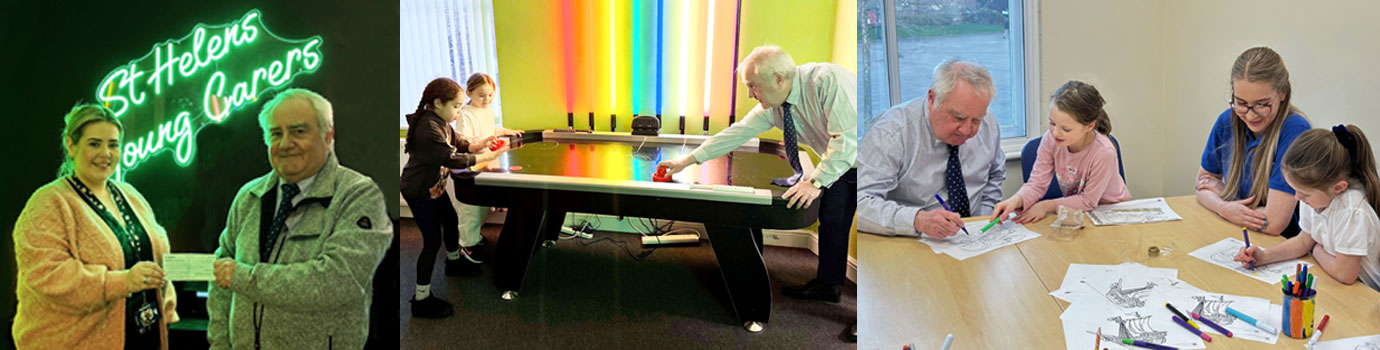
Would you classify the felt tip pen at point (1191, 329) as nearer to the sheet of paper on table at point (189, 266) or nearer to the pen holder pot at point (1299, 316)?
the pen holder pot at point (1299, 316)

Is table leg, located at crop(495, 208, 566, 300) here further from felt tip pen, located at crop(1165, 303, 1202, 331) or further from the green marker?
felt tip pen, located at crop(1165, 303, 1202, 331)

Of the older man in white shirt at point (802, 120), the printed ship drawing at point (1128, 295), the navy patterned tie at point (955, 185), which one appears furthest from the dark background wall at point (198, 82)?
the printed ship drawing at point (1128, 295)

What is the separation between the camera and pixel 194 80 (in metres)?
1.44

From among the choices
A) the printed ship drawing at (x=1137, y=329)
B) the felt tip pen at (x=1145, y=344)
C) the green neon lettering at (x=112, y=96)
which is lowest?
the felt tip pen at (x=1145, y=344)

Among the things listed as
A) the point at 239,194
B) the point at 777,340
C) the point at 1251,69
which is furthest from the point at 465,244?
the point at 1251,69

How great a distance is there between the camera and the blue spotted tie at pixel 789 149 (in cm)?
123

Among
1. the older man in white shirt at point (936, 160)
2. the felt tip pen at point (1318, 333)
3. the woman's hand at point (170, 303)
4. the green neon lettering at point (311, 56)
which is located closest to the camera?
the felt tip pen at point (1318, 333)

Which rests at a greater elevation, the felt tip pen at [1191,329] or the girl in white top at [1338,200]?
the girl in white top at [1338,200]

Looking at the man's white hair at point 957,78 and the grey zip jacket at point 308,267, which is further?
the grey zip jacket at point 308,267

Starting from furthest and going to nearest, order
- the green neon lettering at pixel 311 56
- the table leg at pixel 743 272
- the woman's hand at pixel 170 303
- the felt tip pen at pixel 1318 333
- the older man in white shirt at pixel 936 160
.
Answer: the woman's hand at pixel 170 303, the green neon lettering at pixel 311 56, the table leg at pixel 743 272, the older man in white shirt at pixel 936 160, the felt tip pen at pixel 1318 333

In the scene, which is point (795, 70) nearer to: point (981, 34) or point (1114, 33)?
point (981, 34)

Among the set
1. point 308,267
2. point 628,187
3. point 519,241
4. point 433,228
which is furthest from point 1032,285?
point 308,267

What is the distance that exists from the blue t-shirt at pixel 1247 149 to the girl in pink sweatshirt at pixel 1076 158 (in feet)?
0.38

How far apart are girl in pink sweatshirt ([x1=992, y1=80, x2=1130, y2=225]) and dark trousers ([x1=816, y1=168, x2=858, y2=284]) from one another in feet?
0.76
